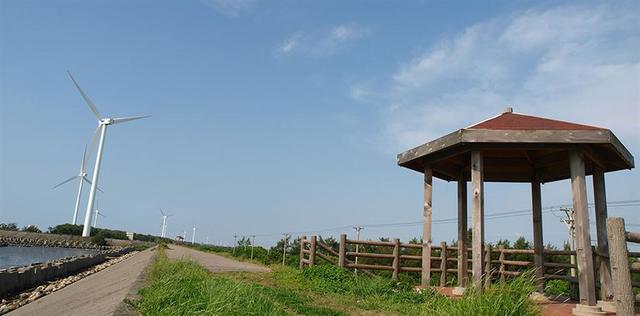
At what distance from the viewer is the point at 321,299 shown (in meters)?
8.48

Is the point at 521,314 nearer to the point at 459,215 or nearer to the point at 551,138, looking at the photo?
the point at 551,138

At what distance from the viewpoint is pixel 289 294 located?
28.2ft

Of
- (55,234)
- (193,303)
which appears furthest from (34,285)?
(55,234)

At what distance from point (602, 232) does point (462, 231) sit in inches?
108

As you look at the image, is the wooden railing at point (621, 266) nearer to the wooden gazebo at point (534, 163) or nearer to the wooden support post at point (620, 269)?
the wooden support post at point (620, 269)

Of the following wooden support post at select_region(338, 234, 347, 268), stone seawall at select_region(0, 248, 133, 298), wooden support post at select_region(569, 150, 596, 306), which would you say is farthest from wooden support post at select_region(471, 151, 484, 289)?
stone seawall at select_region(0, 248, 133, 298)

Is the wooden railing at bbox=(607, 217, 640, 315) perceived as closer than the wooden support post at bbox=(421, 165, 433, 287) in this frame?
Yes

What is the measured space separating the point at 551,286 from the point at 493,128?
207 inches

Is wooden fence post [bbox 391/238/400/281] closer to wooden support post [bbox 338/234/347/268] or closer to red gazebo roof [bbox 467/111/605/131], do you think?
wooden support post [bbox 338/234/347/268]

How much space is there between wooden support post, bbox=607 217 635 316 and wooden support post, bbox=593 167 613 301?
3632mm

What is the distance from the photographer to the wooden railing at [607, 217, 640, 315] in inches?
187

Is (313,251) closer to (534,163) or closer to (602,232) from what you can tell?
(534,163)

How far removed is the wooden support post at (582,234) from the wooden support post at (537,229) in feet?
7.00

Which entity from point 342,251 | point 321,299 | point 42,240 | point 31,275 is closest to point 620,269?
point 321,299
